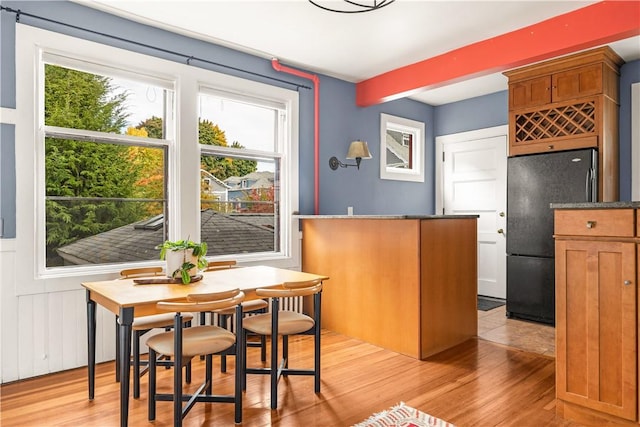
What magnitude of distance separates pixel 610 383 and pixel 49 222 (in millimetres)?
3656

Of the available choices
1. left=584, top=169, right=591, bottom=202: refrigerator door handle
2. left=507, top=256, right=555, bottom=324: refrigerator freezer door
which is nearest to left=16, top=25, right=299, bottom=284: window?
left=507, top=256, right=555, bottom=324: refrigerator freezer door

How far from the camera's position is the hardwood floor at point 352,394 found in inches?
90.8

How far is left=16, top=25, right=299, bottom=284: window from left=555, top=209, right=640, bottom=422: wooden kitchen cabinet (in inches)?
102

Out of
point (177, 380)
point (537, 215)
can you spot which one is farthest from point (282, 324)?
point (537, 215)

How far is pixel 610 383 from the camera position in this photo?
6.95 ft

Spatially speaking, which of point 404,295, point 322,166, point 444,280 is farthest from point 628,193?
point 322,166

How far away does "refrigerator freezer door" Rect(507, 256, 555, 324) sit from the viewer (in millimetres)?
4152

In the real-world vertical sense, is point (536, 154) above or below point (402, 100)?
below

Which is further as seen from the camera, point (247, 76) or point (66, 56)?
point (247, 76)

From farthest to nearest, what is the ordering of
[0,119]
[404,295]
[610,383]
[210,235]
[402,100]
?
[402,100] < [210,235] < [404,295] < [0,119] < [610,383]

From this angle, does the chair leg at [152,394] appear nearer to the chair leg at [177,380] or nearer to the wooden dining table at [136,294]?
the wooden dining table at [136,294]

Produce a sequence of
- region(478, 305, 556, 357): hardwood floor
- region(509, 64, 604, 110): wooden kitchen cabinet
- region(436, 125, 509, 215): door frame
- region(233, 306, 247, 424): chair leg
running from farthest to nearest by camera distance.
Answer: region(436, 125, 509, 215): door frame → region(509, 64, 604, 110): wooden kitchen cabinet → region(478, 305, 556, 357): hardwood floor → region(233, 306, 247, 424): chair leg

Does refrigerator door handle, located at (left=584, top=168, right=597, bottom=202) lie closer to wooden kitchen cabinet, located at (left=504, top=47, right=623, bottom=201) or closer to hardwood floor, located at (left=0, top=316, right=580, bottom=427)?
wooden kitchen cabinet, located at (left=504, top=47, right=623, bottom=201)

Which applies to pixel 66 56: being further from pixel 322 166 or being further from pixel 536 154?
pixel 536 154
